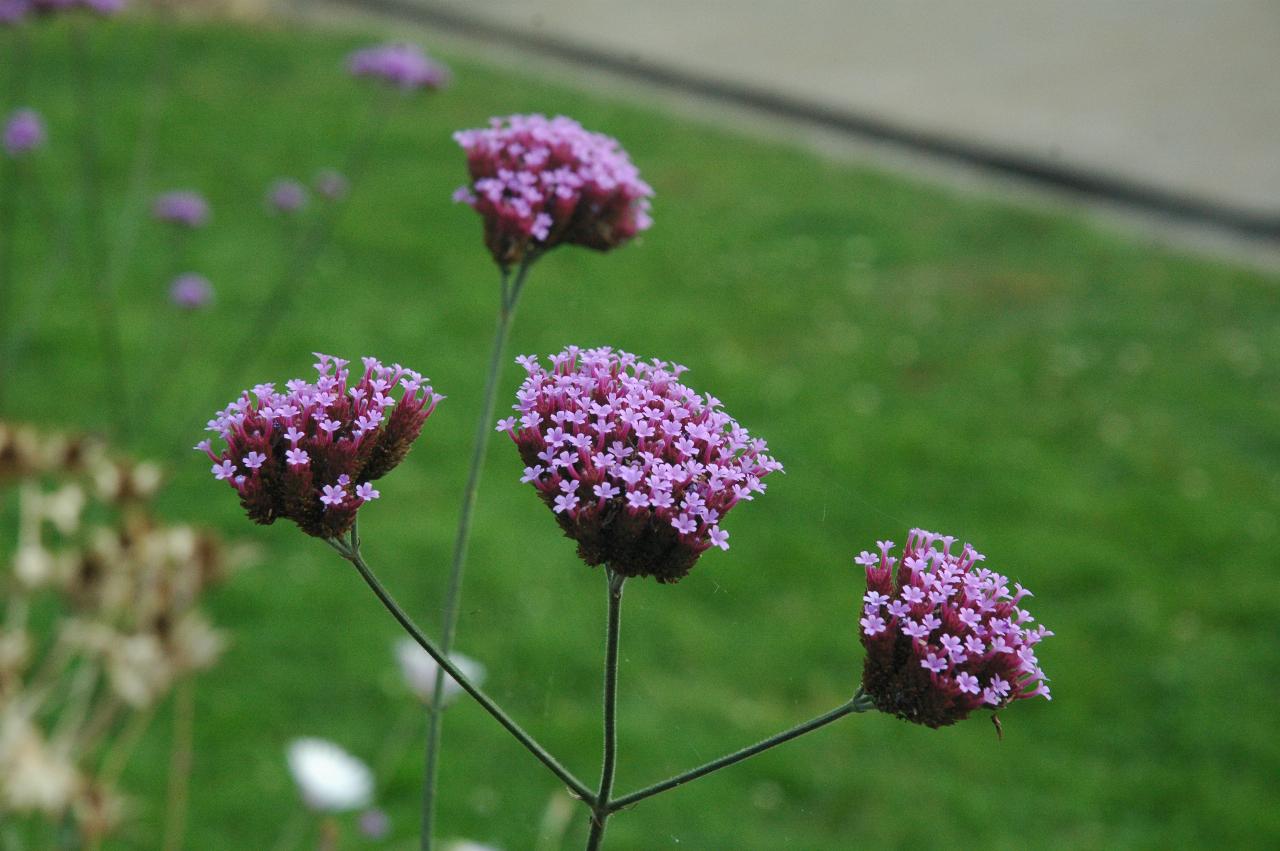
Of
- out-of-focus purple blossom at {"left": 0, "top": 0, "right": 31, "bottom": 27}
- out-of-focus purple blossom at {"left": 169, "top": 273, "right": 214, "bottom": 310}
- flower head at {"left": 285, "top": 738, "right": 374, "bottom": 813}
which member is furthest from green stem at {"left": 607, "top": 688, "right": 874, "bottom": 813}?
out-of-focus purple blossom at {"left": 169, "top": 273, "right": 214, "bottom": 310}

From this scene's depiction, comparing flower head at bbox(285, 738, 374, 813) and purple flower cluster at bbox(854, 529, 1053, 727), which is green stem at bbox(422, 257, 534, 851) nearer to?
purple flower cluster at bbox(854, 529, 1053, 727)

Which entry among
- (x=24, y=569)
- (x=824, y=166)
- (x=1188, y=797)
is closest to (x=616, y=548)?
(x=24, y=569)

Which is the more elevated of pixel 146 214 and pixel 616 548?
pixel 616 548

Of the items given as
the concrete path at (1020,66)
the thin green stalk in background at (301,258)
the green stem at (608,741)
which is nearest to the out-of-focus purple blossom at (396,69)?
the thin green stalk in background at (301,258)

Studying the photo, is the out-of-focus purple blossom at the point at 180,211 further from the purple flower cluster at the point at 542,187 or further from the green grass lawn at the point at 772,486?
the purple flower cluster at the point at 542,187

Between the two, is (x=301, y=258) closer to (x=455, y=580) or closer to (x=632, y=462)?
(x=455, y=580)

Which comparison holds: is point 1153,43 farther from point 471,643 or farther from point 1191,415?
point 471,643
